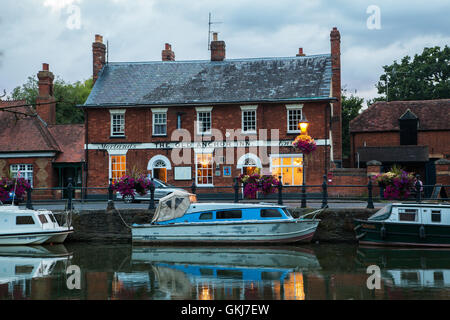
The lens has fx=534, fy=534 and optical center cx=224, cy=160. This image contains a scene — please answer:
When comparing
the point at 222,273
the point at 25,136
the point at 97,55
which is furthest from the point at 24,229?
the point at 97,55

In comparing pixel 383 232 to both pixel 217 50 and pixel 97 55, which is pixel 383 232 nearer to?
pixel 217 50

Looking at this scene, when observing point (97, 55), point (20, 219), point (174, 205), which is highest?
point (97, 55)

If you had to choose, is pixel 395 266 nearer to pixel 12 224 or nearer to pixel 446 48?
pixel 12 224

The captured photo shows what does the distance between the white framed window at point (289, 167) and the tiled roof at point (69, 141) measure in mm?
13216

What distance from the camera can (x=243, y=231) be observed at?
20.2 meters

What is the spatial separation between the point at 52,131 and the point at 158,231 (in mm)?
21016

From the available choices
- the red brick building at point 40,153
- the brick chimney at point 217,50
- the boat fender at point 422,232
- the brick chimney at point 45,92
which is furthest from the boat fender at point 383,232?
the brick chimney at point 45,92

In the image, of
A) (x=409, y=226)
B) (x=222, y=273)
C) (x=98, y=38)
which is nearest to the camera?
(x=222, y=273)

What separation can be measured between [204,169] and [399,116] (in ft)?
56.1

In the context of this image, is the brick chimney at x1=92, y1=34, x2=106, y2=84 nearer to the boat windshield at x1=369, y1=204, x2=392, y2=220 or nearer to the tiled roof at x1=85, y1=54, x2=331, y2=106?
the tiled roof at x1=85, y1=54, x2=331, y2=106

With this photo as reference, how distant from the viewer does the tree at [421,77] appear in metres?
50.8

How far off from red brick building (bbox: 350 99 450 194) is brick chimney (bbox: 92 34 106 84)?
19.2 metres

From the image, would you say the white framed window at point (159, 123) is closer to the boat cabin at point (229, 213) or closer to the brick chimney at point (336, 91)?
the brick chimney at point (336, 91)
